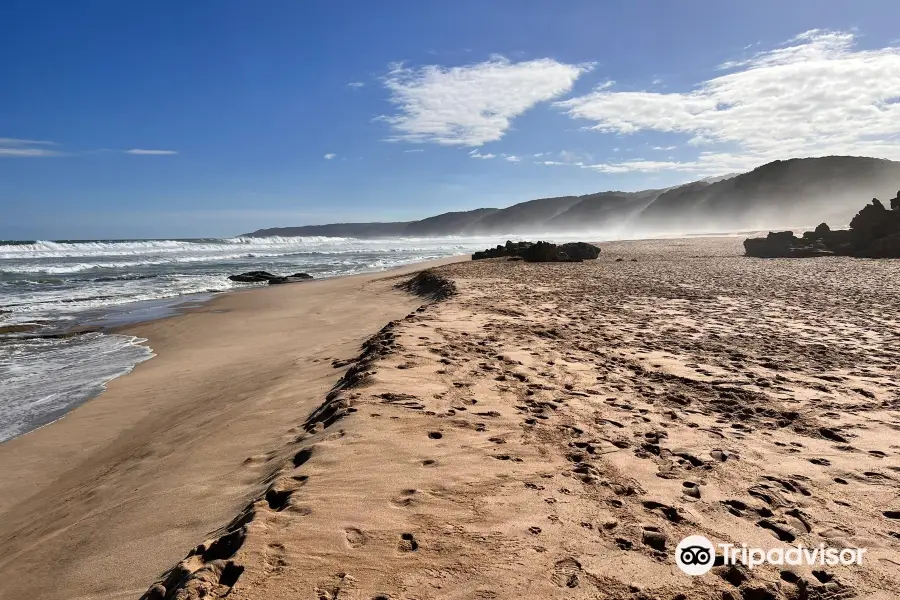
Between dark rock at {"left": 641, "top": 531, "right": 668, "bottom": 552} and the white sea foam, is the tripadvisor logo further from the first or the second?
the white sea foam

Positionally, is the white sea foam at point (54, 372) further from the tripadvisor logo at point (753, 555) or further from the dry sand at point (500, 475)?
the tripadvisor logo at point (753, 555)

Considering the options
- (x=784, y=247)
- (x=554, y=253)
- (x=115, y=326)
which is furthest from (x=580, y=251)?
(x=115, y=326)

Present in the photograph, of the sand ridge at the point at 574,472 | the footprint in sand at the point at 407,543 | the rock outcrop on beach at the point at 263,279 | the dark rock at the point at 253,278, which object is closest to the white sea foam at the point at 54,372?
the sand ridge at the point at 574,472

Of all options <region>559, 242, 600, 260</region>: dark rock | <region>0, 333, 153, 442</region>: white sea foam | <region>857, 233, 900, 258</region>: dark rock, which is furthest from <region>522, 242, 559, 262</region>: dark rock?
<region>0, 333, 153, 442</region>: white sea foam

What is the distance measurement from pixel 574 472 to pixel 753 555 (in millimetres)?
970

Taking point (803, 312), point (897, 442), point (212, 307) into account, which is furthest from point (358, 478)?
point (212, 307)

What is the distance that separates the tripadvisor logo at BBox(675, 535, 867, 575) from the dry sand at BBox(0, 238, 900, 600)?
0.18ft

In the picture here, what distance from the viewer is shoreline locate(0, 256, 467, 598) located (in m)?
2.63

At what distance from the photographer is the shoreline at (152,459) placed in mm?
2631

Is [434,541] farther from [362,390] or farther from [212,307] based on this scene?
[212,307]

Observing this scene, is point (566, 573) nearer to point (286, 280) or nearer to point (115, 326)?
point (115, 326)

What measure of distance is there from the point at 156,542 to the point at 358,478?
110 centimetres

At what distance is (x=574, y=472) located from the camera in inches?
115

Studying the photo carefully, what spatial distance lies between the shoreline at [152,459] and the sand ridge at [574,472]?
392mm
